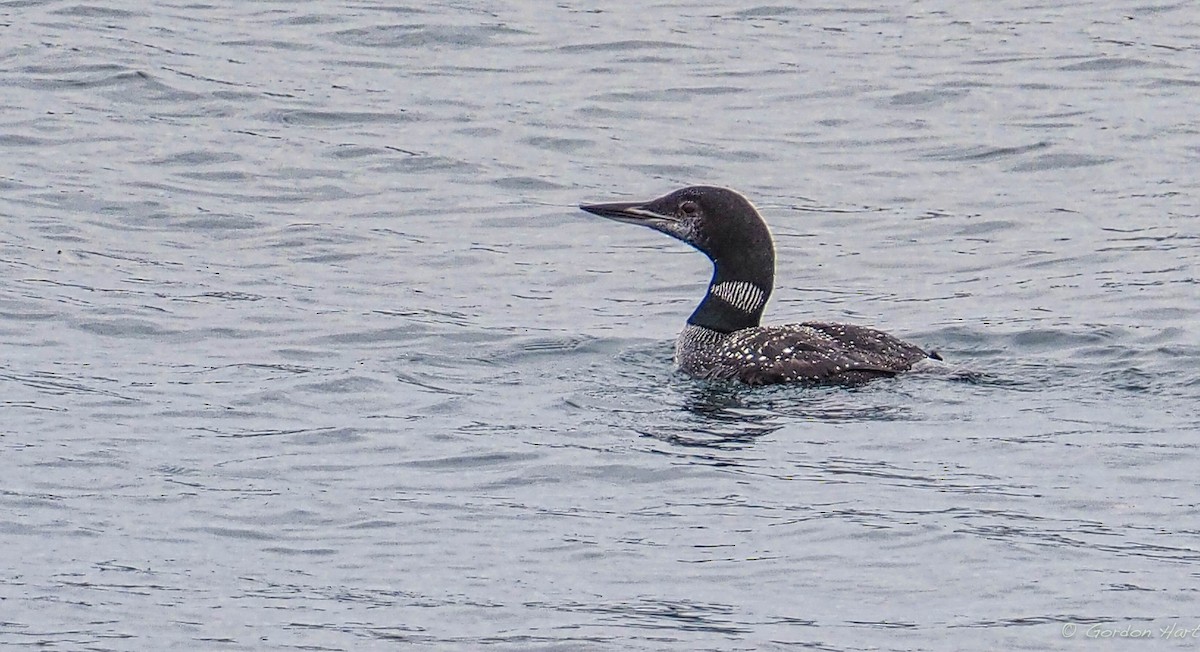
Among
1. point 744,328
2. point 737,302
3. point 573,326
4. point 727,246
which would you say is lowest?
point 573,326

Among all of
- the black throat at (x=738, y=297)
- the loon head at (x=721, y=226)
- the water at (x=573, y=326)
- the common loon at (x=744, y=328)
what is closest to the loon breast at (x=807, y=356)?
the common loon at (x=744, y=328)

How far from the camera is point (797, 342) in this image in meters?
9.05

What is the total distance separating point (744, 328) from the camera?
9719 millimetres

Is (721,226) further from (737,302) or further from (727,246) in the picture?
(737,302)

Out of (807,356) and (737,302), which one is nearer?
(807,356)

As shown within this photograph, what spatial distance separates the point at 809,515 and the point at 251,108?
27.9 ft

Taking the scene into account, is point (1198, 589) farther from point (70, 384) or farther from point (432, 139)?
point (432, 139)

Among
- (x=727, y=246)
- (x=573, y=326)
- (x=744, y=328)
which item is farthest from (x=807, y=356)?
(x=573, y=326)

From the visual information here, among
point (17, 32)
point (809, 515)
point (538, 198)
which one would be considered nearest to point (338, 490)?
point (809, 515)

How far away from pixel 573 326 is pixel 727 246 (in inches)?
40.4

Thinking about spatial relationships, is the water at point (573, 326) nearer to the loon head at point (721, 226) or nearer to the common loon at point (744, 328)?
the common loon at point (744, 328)

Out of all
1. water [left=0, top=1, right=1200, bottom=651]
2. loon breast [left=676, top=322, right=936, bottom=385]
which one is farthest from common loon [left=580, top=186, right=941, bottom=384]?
water [left=0, top=1, right=1200, bottom=651]

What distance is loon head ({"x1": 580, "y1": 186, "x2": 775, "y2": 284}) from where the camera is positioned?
31.7 ft

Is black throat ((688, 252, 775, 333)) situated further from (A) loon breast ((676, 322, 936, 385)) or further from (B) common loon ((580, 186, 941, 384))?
(A) loon breast ((676, 322, 936, 385))
